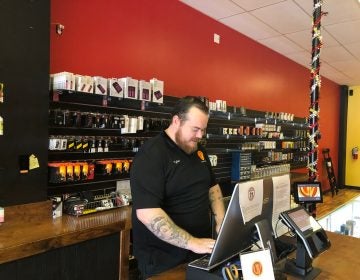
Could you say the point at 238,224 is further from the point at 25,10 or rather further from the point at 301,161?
the point at 301,161

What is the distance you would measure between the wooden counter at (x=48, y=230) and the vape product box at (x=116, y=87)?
102cm

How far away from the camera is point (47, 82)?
2.37 meters

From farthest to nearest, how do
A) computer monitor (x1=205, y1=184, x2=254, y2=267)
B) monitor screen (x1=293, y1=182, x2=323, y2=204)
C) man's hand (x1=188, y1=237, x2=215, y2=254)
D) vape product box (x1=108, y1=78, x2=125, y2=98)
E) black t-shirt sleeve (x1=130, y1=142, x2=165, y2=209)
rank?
vape product box (x1=108, y1=78, x2=125, y2=98), monitor screen (x1=293, y1=182, x2=323, y2=204), black t-shirt sleeve (x1=130, y1=142, x2=165, y2=209), man's hand (x1=188, y1=237, x2=215, y2=254), computer monitor (x1=205, y1=184, x2=254, y2=267)

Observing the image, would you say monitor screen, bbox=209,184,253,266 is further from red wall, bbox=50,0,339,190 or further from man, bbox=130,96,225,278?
red wall, bbox=50,0,339,190

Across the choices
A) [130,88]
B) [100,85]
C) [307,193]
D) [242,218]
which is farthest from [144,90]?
[242,218]

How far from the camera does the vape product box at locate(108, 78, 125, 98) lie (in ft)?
9.23

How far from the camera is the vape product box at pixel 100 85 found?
270 centimetres

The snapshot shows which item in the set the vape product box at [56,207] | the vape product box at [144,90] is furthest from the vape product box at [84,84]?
the vape product box at [56,207]

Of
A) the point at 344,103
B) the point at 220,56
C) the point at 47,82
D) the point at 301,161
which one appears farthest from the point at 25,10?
the point at 344,103

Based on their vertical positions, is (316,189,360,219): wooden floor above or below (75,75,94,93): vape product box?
below

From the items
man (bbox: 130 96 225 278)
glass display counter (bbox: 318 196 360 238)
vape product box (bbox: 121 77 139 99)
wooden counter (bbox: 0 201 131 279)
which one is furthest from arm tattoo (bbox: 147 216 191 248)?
glass display counter (bbox: 318 196 360 238)

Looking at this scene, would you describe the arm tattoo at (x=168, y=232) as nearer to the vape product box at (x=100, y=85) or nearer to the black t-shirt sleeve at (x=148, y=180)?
the black t-shirt sleeve at (x=148, y=180)

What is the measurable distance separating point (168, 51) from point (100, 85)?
4.58 feet

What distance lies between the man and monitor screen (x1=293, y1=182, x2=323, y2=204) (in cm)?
59
